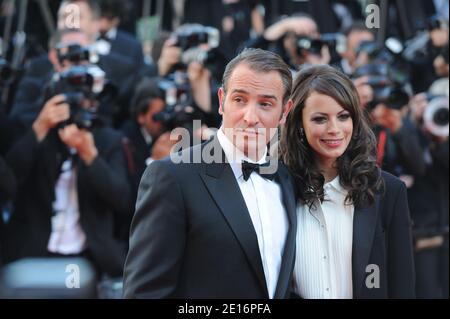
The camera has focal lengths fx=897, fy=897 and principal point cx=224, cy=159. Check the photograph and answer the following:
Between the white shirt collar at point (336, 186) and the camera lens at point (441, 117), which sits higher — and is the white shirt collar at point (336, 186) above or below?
below

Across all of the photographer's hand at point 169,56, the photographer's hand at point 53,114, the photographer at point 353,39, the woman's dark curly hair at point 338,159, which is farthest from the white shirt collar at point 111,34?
the woman's dark curly hair at point 338,159

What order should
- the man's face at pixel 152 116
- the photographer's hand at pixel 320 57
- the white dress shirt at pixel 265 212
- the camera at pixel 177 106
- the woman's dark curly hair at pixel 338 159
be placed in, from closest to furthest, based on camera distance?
the white dress shirt at pixel 265 212 < the woman's dark curly hair at pixel 338 159 < the camera at pixel 177 106 < the man's face at pixel 152 116 < the photographer's hand at pixel 320 57

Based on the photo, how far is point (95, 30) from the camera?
4.80 m

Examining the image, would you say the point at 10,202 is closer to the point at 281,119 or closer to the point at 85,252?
the point at 85,252

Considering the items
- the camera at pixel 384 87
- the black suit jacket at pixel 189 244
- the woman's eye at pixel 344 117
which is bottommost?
the black suit jacket at pixel 189 244

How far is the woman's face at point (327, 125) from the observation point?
2553 mm

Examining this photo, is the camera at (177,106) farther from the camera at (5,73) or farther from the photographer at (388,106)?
the photographer at (388,106)

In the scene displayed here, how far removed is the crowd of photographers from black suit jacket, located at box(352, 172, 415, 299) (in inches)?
Result: 48.6

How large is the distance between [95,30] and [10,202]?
1186 millimetres

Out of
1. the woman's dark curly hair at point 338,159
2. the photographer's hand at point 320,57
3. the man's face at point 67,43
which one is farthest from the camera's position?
the photographer's hand at point 320,57

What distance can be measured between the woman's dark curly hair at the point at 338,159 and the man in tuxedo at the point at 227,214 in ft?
0.66

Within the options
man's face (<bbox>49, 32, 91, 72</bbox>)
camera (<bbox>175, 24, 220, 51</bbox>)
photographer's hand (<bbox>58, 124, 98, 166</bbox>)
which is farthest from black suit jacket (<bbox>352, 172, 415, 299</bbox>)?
camera (<bbox>175, 24, 220, 51</bbox>)

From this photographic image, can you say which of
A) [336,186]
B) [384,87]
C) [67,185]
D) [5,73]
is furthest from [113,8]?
[336,186]

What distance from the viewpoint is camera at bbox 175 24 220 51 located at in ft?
15.2
